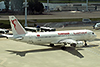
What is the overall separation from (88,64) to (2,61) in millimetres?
16999

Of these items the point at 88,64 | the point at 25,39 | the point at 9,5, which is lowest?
the point at 88,64

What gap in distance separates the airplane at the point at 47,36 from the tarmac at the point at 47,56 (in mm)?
2253

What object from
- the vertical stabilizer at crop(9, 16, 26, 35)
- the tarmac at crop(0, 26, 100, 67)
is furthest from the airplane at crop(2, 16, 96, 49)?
the tarmac at crop(0, 26, 100, 67)

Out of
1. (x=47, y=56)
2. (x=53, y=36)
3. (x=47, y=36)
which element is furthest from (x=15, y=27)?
(x=47, y=56)

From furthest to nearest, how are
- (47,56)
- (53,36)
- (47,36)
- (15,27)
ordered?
(53,36) → (47,36) → (15,27) → (47,56)

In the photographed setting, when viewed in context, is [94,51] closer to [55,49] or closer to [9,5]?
[55,49]

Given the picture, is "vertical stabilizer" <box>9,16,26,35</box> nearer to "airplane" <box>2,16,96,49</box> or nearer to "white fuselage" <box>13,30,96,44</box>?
"airplane" <box>2,16,96,49</box>

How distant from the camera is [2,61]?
37.6 meters

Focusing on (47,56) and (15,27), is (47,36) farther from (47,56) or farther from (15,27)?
(15,27)

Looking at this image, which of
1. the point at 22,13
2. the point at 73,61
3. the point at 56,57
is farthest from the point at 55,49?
the point at 22,13

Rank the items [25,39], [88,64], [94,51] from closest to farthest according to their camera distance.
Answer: [88,64] < [25,39] < [94,51]

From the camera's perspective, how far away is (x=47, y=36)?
46.2 metres

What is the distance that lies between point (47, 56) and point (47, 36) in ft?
21.3

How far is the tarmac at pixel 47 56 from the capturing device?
119 feet
